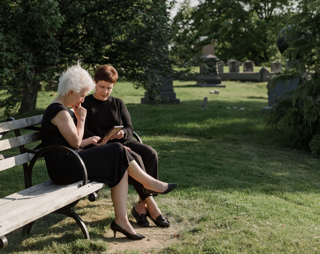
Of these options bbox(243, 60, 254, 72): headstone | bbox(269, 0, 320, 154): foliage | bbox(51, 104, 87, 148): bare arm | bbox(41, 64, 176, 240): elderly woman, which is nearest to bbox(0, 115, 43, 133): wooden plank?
bbox(41, 64, 176, 240): elderly woman

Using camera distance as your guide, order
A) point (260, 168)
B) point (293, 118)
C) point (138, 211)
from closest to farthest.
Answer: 1. point (138, 211)
2. point (260, 168)
3. point (293, 118)

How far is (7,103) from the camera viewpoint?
6598mm

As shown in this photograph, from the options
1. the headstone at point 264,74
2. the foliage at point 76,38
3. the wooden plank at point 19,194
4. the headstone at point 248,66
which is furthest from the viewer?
the headstone at point 248,66

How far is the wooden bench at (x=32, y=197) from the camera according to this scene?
8.21 feet

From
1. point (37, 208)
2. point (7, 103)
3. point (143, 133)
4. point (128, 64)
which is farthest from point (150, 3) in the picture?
point (37, 208)

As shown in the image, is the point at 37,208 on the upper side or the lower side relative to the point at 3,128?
lower

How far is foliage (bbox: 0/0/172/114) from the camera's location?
6371mm

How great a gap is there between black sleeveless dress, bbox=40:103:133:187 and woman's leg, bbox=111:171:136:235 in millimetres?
58

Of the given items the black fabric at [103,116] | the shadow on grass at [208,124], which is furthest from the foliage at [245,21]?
the black fabric at [103,116]

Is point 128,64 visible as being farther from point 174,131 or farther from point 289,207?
point 289,207

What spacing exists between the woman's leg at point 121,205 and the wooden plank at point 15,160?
2.83ft

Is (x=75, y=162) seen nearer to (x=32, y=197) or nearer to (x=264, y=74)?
(x=32, y=197)

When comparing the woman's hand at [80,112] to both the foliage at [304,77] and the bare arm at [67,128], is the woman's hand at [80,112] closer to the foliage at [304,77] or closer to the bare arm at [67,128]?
the bare arm at [67,128]

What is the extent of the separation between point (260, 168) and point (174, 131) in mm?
3191
